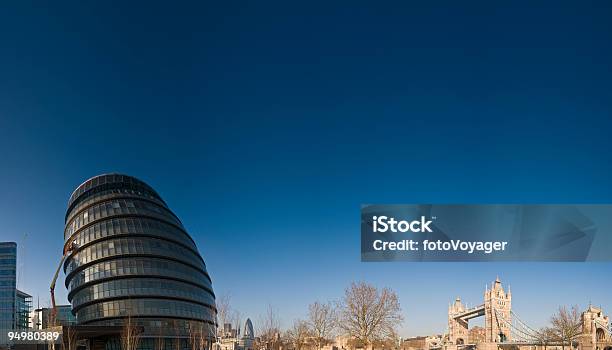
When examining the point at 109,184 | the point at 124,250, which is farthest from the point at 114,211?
the point at 109,184

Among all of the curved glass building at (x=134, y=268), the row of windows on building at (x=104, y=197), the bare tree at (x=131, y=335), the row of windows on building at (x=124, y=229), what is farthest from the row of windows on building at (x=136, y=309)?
the row of windows on building at (x=104, y=197)

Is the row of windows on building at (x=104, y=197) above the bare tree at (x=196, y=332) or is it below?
above

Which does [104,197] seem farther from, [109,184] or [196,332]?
[196,332]

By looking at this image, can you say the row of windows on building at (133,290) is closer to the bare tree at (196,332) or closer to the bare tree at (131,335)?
the bare tree at (196,332)

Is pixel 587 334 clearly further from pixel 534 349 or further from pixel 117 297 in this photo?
pixel 117 297

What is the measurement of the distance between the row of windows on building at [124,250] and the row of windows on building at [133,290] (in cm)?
446

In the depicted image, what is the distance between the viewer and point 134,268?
88562 mm

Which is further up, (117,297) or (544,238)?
(544,238)

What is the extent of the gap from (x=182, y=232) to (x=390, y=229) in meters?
68.5

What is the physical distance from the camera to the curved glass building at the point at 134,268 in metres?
86.7

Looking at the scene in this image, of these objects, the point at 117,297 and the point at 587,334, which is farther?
the point at 587,334

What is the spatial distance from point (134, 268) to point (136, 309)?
656 centimetres

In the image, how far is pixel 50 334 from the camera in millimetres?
67125

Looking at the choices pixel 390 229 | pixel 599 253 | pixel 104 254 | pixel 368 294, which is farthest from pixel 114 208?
pixel 599 253
